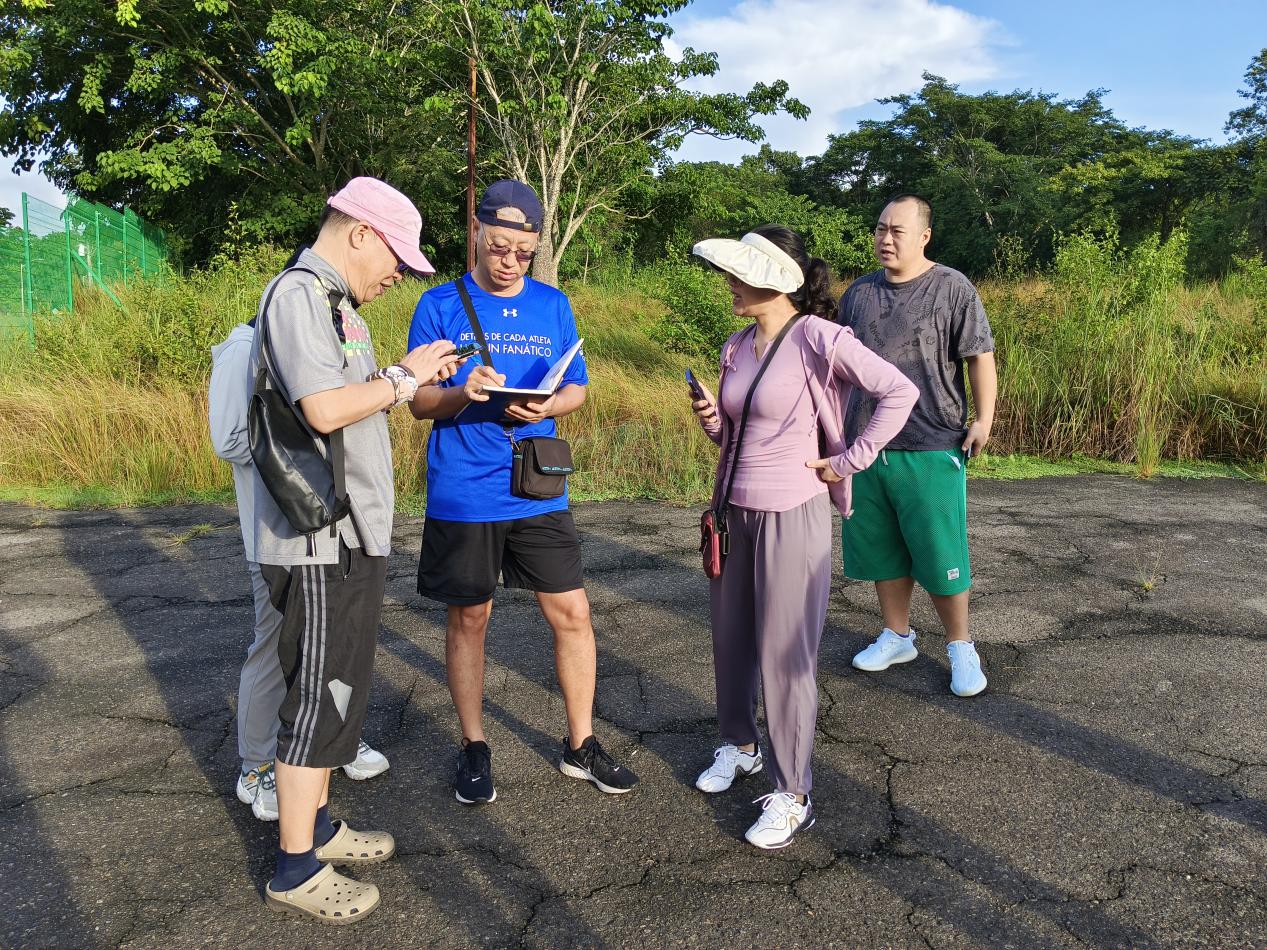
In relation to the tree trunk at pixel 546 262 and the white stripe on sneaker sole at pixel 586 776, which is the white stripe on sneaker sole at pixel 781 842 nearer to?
the white stripe on sneaker sole at pixel 586 776

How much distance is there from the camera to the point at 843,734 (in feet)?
11.4

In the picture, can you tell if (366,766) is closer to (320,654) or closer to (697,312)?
(320,654)

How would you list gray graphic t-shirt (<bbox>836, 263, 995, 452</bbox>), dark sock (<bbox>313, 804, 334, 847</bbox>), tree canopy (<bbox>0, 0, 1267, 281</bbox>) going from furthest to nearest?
1. tree canopy (<bbox>0, 0, 1267, 281</bbox>)
2. gray graphic t-shirt (<bbox>836, 263, 995, 452</bbox>)
3. dark sock (<bbox>313, 804, 334, 847</bbox>)

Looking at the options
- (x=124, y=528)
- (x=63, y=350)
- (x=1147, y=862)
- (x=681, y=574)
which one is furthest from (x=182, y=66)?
(x=1147, y=862)

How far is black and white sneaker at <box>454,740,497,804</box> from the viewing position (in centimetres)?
296

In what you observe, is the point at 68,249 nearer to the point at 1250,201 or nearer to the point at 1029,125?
the point at 1250,201

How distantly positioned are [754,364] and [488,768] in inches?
61.5

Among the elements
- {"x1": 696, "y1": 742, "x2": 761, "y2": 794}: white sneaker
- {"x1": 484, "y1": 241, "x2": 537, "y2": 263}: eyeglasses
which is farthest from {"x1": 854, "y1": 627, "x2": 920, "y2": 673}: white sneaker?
{"x1": 484, "y1": 241, "x2": 537, "y2": 263}: eyeglasses

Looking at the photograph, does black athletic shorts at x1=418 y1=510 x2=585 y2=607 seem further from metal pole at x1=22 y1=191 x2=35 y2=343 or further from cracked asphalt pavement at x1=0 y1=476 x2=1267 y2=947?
metal pole at x1=22 y1=191 x2=35 y2=343

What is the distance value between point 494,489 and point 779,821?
4.33 feet

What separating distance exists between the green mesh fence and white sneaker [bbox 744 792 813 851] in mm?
11065

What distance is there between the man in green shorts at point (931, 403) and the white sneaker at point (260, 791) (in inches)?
98.4

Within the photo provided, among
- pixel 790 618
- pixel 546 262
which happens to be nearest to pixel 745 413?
pixel 790 618

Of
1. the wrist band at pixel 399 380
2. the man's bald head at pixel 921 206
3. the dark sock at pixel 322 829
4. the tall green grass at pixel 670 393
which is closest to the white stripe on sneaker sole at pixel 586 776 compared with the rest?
the dark sock at pixel 322 829
